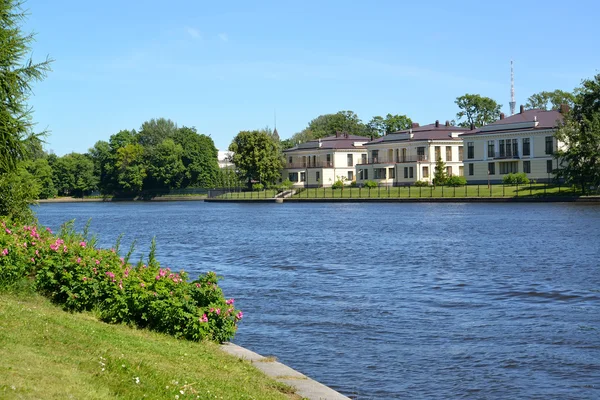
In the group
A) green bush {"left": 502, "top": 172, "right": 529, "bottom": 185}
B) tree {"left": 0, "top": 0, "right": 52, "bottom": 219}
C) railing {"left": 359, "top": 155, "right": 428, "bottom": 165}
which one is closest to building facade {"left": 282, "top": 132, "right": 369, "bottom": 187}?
railing {"left": 359, "top": 155, "right": 428, "bottom": 165}

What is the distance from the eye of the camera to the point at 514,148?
340 feet

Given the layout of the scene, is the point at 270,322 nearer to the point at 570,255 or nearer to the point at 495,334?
the point at 495,334

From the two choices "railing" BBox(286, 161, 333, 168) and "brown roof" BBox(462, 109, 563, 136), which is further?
"railing" BBox(286, 161, 333, 168)

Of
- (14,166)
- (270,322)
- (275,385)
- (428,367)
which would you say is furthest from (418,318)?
(14,166)

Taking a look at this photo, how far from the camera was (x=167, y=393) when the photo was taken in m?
9.67

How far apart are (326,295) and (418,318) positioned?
4.78 metres

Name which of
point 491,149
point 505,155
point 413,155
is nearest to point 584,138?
point 505,155

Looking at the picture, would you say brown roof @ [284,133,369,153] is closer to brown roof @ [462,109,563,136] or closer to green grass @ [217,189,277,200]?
green grass @ [217,189,277,200]

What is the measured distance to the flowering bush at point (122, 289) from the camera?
1436 centimetres

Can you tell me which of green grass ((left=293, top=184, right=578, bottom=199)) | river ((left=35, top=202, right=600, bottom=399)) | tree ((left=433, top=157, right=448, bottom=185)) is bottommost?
river ((left=35, top=202, right=600, bottom=399))

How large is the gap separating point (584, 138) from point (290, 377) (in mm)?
73670

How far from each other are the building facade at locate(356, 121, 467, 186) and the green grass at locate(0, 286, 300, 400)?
106225mm

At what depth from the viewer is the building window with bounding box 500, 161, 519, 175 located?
104m

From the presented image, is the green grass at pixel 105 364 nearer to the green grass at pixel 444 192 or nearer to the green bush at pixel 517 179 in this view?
the green grass at pixel 444 192
